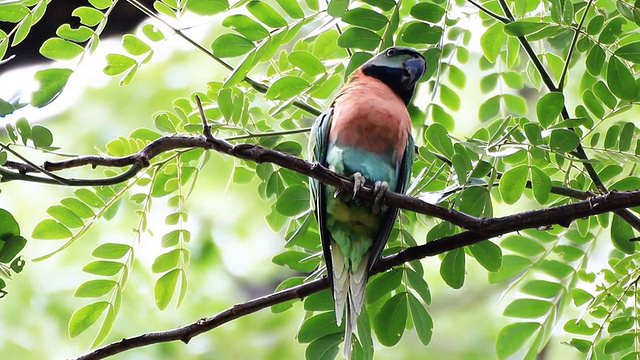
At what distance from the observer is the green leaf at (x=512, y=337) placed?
90.0 inches

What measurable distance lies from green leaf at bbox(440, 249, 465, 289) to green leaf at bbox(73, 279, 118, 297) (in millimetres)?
1045

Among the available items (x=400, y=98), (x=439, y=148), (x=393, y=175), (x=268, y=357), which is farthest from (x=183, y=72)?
(x=439, y=148)

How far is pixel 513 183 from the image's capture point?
1.95 m

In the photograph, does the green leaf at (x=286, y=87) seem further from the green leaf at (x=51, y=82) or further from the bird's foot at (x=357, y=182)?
the green leaf at (x=51, y=82)

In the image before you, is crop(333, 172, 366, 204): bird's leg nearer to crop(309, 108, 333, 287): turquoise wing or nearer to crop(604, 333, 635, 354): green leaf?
crop(309, 108, 333, 287): turquoise wing

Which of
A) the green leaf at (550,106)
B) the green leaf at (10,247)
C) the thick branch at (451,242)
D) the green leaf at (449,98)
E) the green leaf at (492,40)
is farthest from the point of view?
the green leaf at (449,98)

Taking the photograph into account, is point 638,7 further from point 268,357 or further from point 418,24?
point 268,357

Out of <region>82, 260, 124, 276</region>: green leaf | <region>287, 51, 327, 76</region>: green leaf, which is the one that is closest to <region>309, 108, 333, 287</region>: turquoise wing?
<region>287, 51, 327, 76</region>: green leaf

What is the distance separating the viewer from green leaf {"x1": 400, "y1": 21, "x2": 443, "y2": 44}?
7.22 ft

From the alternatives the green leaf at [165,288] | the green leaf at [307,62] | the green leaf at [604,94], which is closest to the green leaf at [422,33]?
the green leaf at [307,62]

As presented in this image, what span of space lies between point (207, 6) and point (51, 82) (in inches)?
19.6

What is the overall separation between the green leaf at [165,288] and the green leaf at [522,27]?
1.31 meters

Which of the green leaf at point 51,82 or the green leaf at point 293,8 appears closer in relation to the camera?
the green leaf at point 51,82

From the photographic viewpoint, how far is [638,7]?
1899 millimetres
